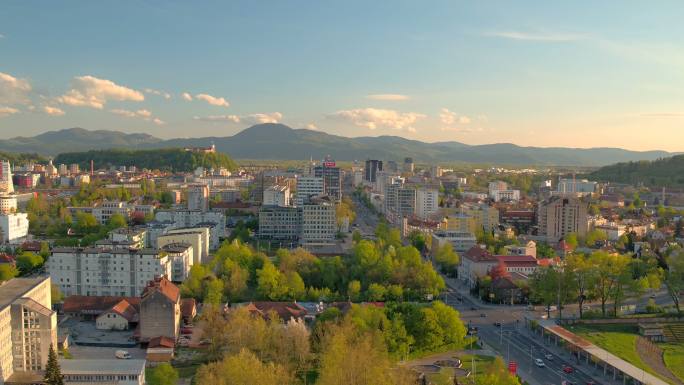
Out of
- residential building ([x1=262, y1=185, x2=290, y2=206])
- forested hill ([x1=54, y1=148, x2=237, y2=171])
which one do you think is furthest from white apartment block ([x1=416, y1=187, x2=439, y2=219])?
forested hill ([x1=54, y1=148, x2=237, y2=171])

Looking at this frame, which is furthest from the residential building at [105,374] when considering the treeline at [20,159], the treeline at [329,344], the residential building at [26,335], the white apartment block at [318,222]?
the treeline at [20,159]

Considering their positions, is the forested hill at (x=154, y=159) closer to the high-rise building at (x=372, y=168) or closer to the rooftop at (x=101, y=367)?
the high-rise building at (x=372, y=168)

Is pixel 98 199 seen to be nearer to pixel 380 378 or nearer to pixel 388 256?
pixel 388 256

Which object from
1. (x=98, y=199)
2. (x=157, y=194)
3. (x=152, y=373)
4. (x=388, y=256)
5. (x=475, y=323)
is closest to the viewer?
(x=152, y=373)

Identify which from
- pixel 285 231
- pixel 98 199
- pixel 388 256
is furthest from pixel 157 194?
pixel 388 256

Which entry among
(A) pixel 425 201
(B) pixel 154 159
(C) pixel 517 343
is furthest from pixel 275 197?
(B) pixel 154 159

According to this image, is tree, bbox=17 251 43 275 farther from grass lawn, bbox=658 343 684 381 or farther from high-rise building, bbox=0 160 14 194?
high-rise building, bbox=0 160 14 194
